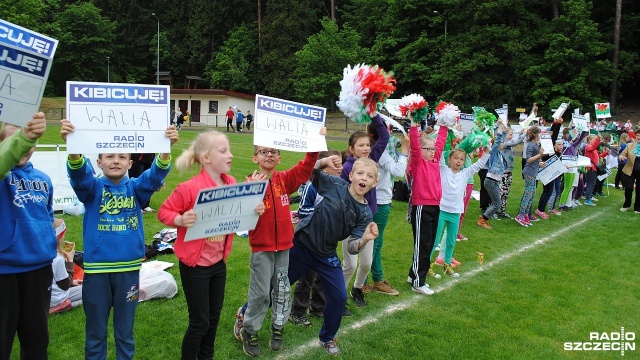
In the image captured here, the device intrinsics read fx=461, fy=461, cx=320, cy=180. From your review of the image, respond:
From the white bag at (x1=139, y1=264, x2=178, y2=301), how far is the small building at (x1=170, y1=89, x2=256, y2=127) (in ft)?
142

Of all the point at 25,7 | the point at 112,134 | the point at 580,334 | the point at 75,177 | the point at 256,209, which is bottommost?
the point at 580,334

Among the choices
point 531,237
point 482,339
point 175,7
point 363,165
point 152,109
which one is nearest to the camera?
point 152,109

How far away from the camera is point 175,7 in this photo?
64.4 meters

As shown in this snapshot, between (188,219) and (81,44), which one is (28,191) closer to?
(188,219)

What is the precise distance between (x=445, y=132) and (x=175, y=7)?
66.5 m

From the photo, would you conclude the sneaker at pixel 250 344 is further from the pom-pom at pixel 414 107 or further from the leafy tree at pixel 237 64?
the leafy tree at pixel 237 64

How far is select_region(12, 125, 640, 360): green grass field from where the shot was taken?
14.3 feet

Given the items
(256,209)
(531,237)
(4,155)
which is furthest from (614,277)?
(4,155)

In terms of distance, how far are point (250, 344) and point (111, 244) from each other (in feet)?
5.21

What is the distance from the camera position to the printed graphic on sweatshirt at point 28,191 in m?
3.06

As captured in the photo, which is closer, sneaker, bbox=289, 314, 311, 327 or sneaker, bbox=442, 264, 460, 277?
sneaker, bbox=289, 314, 311, 327

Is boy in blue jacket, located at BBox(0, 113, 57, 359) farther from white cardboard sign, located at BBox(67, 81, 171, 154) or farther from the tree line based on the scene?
the tree line

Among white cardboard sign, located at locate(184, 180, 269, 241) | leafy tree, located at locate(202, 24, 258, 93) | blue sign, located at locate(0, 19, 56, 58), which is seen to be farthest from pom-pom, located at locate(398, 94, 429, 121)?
leafy tree, located at locate(202, 24, 258, 93)

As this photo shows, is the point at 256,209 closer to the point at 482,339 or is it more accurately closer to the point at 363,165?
the point at 363,165
